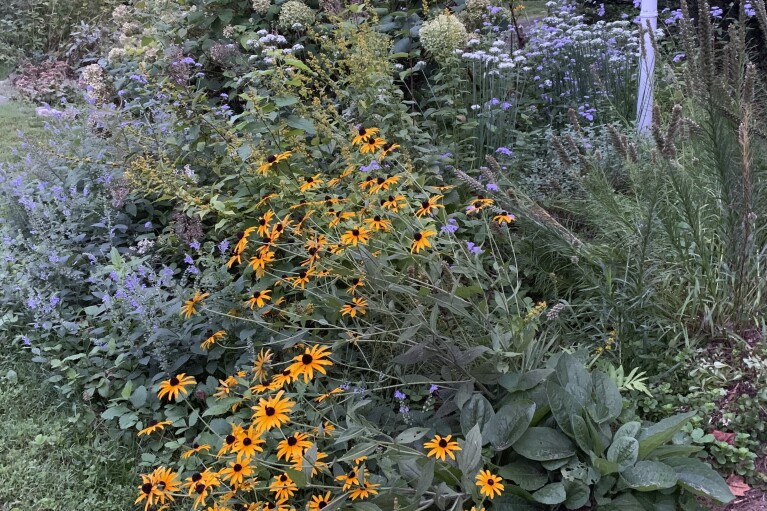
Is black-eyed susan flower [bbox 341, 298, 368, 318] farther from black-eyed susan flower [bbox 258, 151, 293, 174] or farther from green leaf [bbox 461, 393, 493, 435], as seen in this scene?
black-eyed susan flower [bbox 258, 151, 293, 174]

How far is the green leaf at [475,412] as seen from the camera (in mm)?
2148

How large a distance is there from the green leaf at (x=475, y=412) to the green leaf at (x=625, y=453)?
374 millimetres

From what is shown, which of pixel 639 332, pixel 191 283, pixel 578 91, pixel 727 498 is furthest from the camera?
pixel 578 91

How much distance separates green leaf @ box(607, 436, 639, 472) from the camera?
6.47 feet

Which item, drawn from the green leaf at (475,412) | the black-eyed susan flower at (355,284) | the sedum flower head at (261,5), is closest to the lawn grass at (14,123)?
the sedum flower head at (261,5)

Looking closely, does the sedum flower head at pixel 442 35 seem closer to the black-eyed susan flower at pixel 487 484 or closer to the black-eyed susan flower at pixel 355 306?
the black-eyed susan flower at pixel 355 306

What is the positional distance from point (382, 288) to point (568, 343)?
0.95 meters

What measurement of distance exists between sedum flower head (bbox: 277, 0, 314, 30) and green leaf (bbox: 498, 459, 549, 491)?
2.84 metres

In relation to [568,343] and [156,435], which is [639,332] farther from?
[156,435]

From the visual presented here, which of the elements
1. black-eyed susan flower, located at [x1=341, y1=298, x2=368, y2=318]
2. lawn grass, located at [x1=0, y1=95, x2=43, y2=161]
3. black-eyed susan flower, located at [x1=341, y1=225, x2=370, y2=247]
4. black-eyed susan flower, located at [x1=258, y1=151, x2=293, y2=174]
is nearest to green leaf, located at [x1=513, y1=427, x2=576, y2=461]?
black-eyed susan flower, located at [x1=341, y1=298, x2=368, y2=318]

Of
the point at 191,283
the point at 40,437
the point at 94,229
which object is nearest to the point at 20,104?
the point at 94,229

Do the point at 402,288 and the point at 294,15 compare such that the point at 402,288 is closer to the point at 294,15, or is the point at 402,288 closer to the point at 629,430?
the point at 629,430

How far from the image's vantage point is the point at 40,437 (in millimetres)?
2736

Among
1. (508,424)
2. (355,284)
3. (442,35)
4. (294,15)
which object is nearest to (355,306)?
(355,284)
